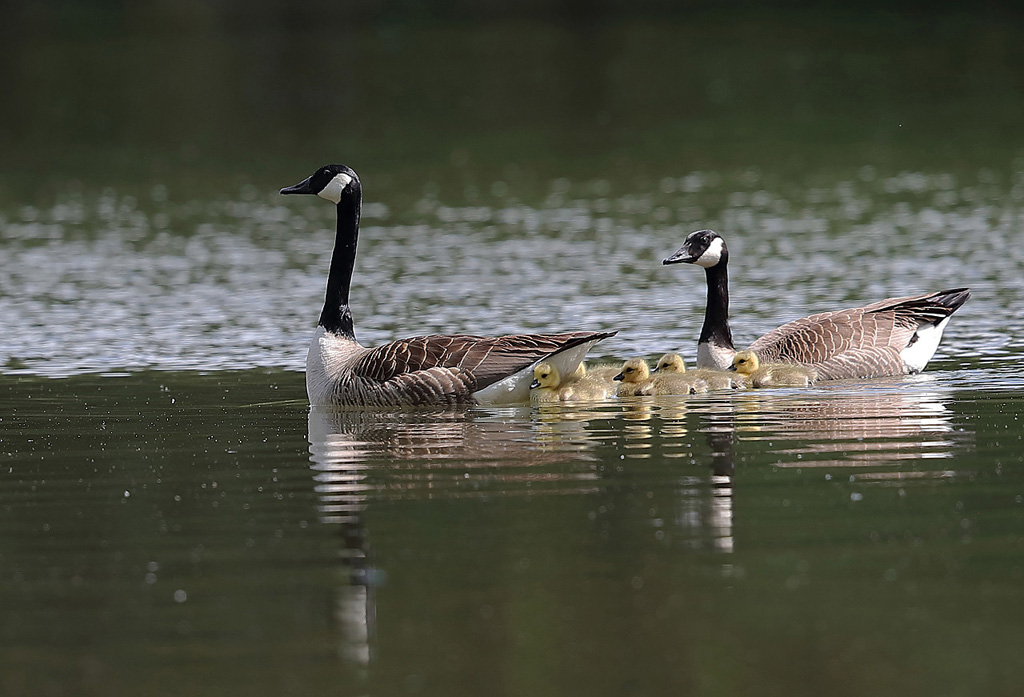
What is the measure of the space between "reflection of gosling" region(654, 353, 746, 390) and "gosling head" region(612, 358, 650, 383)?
0.27m

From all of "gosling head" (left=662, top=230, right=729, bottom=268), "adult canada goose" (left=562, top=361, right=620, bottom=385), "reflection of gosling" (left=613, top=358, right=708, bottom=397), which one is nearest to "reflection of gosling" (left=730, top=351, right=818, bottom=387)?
"reflection of gosling" (left=613, top=358, right=708, bottom=397)

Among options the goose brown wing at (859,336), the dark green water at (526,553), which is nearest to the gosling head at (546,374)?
the dark green water at (526,553)

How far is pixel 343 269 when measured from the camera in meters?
14.8

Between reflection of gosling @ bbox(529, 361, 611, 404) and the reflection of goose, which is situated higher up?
reflection of gosling @ bbox(529, 361, 611, 404)

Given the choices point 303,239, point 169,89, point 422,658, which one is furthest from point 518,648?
point 169,89

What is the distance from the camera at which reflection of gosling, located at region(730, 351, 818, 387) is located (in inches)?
546

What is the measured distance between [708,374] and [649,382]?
0.55m

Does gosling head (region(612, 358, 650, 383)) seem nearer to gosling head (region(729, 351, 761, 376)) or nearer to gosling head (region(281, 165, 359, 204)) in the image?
gosling head (region(729, 351, 761, 376))

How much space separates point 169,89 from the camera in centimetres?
5078

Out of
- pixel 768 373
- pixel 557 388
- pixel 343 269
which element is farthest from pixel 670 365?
pixel 343 269

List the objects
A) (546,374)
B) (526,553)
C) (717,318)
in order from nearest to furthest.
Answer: (526,553) < (546,374) < (717,318)

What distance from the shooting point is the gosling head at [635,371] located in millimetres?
13586

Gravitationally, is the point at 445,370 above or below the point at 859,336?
below

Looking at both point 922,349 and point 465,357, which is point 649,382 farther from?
point 922,349
